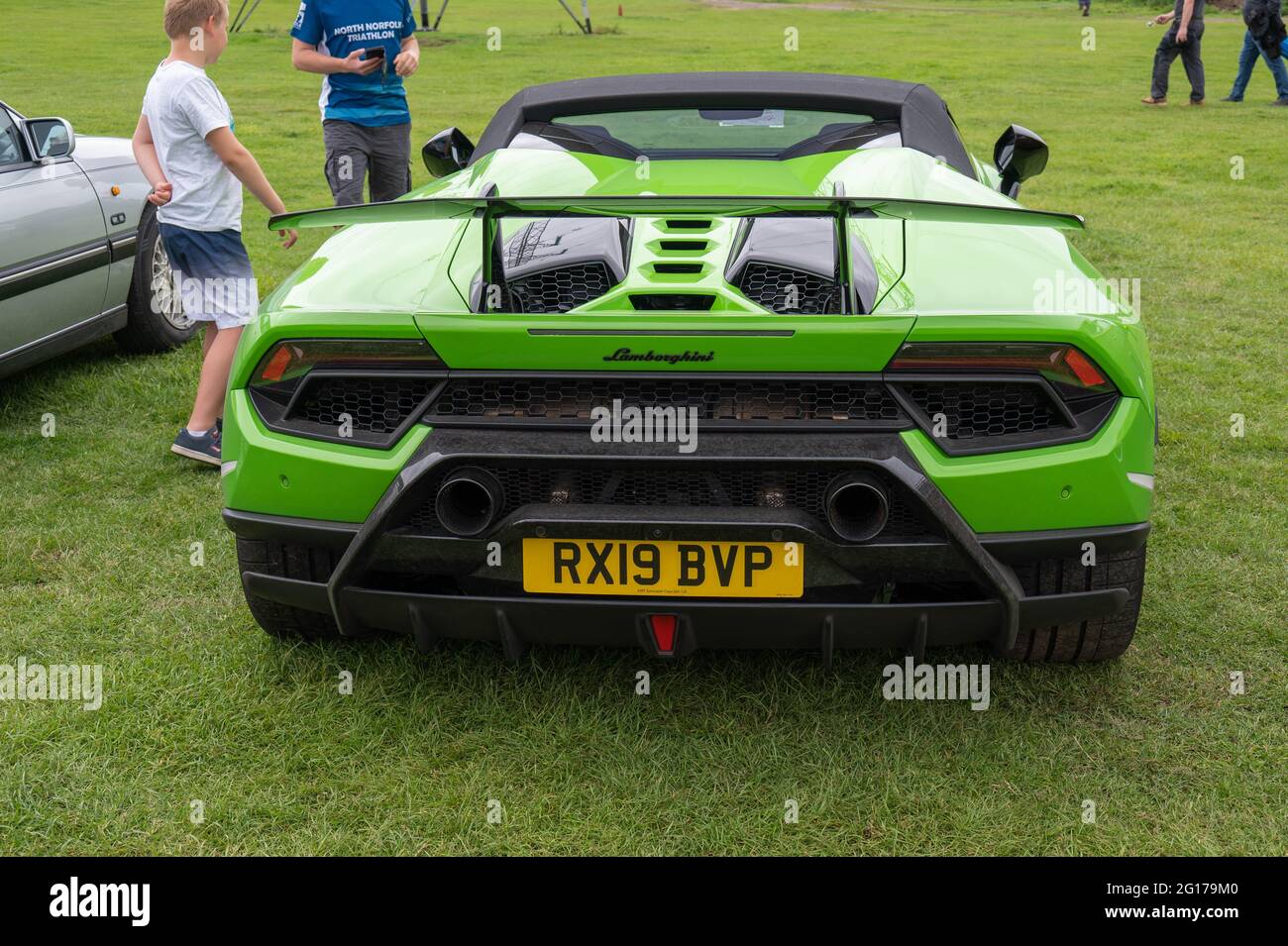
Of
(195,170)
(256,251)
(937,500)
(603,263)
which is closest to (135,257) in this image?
(195,170)

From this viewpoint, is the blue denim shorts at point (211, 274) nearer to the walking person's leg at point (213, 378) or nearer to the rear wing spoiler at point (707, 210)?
the walking person's leg at point (213, 378)

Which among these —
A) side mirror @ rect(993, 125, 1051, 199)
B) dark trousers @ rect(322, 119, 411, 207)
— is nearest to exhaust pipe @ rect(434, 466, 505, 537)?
side mirror @ rect(993, 125, 1051, 199)

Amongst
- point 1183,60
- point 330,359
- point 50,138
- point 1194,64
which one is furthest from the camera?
point 1183,60

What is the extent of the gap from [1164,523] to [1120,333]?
159 centimetres

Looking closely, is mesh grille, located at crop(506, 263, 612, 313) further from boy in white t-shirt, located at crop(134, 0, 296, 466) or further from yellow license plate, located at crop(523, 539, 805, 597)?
boy in white t-shirt, located at crop(134, 0, 296, 466)

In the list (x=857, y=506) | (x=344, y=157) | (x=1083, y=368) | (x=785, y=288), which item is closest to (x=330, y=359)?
(x=785, y=288)

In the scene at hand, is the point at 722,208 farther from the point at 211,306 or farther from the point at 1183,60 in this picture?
the point at 1183,60

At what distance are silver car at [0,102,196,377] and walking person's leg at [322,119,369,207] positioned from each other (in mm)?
826

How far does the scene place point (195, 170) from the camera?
14.1 feet

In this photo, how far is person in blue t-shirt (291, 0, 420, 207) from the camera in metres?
5.36

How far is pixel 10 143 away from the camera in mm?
4820

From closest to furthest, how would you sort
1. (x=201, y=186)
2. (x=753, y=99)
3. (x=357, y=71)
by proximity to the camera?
(x=753, y=99)
(x=201, y=186)
(x=357, y=71)

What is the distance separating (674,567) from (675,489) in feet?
0.51
